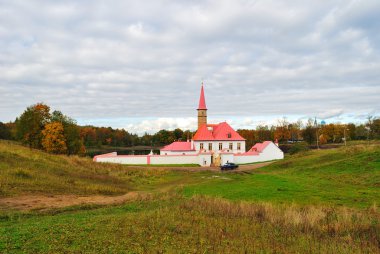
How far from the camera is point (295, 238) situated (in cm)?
951

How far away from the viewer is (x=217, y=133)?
187 feet

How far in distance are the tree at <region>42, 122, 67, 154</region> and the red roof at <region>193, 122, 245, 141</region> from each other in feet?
68.1

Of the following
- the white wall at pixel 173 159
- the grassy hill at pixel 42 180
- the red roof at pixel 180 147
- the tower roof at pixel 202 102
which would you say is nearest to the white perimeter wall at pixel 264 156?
the white wall at pixel 173 159

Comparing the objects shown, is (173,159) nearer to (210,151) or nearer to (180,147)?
(180,147)

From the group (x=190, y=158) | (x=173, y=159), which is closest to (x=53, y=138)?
(x=173, y=159)

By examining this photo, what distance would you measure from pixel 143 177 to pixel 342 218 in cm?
2363

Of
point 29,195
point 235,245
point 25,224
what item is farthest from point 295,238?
point 29,195

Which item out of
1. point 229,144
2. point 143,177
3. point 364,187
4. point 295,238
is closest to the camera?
point 295,238

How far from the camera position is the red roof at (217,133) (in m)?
55.9

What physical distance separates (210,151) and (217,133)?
4.06m

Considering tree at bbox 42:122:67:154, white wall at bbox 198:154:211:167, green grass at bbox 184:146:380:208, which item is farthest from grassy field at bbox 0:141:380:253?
tree at bbox 42:122:67:154

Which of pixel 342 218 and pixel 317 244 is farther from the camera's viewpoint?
pixel 342 218

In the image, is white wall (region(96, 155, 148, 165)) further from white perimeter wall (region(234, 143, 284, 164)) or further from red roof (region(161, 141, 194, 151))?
white perimeter wall (region(234, 143, 284, 164))

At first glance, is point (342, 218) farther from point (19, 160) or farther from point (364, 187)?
point (19, 160)
